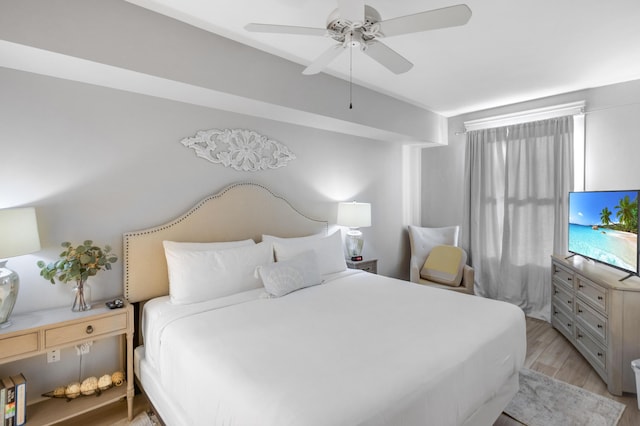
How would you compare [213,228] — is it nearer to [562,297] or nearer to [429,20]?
[429,20]

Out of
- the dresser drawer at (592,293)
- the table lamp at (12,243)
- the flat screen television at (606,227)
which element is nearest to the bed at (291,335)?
the table lamp at (12,243)

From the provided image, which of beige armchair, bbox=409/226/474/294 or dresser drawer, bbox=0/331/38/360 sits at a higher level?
beige armchair, bbox=409/226/474/294

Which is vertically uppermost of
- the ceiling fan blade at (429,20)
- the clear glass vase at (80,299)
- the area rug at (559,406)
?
the ceiling fan blade at (429,20)

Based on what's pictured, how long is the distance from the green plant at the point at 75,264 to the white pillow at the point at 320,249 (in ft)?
4.19

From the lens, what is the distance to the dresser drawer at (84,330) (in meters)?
1.78

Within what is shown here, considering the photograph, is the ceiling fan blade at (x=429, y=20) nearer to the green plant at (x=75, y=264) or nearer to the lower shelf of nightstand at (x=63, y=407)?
the green plant at (x=75, y=264)

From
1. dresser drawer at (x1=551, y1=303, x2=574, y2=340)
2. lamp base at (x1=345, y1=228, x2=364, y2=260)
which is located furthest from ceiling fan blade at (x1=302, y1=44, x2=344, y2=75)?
dresser drawer at (x1=551, y1=303, x2=574, y2=340)

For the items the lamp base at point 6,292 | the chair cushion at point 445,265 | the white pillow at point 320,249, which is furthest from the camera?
the chair cushion at point 445,265

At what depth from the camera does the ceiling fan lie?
1427 mm

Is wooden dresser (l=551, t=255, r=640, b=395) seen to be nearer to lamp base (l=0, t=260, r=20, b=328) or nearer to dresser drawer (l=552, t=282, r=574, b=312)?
dresser drawer (l=552, t=282, r=574, b=312)

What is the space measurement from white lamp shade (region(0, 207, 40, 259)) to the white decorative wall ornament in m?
1.15

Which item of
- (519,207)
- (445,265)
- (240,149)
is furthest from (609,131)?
(240,149)

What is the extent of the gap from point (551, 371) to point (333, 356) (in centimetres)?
226

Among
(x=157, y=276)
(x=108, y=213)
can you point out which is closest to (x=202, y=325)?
(x=157, y=276)
